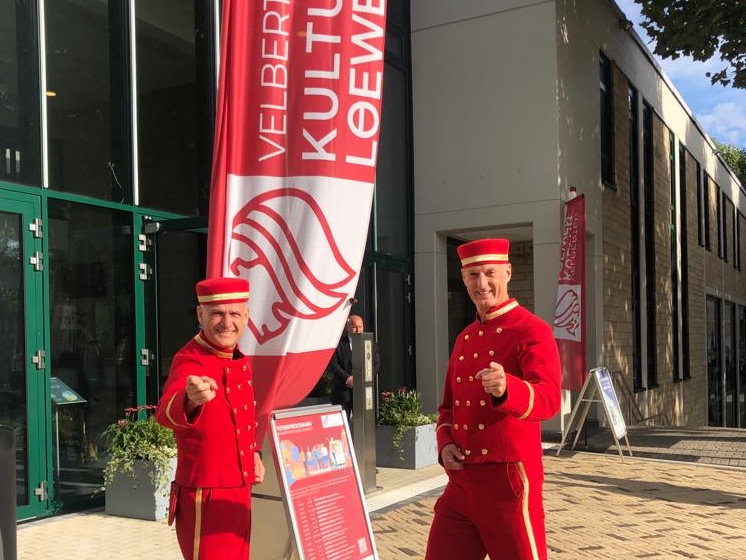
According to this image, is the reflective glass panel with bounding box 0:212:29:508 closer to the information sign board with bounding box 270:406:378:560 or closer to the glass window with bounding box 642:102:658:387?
the information sign board with bounding box 270:406:378:560

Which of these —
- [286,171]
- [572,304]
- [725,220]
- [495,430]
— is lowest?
[495,430]

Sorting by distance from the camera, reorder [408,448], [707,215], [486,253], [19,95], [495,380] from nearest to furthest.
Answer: [495,380] → [486,253] → [19,95] → [408,448] → [707,215]

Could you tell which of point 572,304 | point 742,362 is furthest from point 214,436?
point 742,362

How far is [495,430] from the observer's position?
3117 mm

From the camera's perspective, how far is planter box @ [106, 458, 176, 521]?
20.8 feet

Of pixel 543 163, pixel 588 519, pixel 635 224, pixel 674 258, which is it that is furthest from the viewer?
pixel 674 258

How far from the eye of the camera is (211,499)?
3.04 m

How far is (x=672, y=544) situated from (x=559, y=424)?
6.04 metres

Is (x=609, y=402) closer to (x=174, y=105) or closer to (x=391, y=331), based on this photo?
(x=391, y=331)

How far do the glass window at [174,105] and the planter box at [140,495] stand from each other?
2739mm

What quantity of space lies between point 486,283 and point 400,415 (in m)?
5.84

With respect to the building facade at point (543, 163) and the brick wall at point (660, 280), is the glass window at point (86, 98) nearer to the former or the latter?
the building facade at point (543, 163)

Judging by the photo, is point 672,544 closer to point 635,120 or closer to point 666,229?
point 635,120

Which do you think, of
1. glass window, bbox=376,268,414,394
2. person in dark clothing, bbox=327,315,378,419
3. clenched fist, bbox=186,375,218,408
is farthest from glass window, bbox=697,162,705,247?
clenched fist, bbox=186,375,218,408
